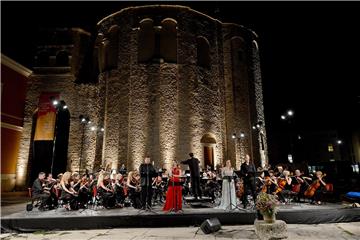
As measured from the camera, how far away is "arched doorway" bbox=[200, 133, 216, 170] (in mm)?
20250

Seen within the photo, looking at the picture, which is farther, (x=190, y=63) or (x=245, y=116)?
(x=245, y=116)

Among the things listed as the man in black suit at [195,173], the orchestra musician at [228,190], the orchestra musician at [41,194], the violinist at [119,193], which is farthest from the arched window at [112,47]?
the orchestra musician at [228,190]

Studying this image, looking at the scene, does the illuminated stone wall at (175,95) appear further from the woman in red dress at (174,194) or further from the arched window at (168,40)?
the woman in red dress at (174,194)

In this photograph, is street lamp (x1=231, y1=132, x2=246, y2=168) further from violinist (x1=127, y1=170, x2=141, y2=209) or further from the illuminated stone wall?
violinist (x1=127, y1=170, x2=141, y2=209)

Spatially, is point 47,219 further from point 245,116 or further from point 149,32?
point 245,116

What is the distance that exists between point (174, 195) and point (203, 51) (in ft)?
52.2

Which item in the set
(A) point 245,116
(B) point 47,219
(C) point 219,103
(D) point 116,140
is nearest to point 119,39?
(D) point 116,140

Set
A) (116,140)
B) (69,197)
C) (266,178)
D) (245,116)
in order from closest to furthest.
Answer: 1. (69,197)
2. (266,178)
3. (116,140)
4. (245,116)

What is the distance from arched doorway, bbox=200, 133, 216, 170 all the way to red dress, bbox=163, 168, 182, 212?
1152 cm

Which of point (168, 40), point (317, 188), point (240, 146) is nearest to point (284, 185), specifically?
point (317, 188)

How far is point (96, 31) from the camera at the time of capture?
2367 centimetres

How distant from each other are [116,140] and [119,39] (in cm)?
804

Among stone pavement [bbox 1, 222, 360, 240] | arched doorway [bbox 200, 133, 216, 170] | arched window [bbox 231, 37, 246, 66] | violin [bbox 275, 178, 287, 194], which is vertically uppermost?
arched window [bbox 231, 37, 246, 66]

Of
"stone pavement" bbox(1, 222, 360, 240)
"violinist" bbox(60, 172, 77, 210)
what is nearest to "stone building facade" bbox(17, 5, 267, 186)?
"violinist" bbox(60, 172, 77, 210)
